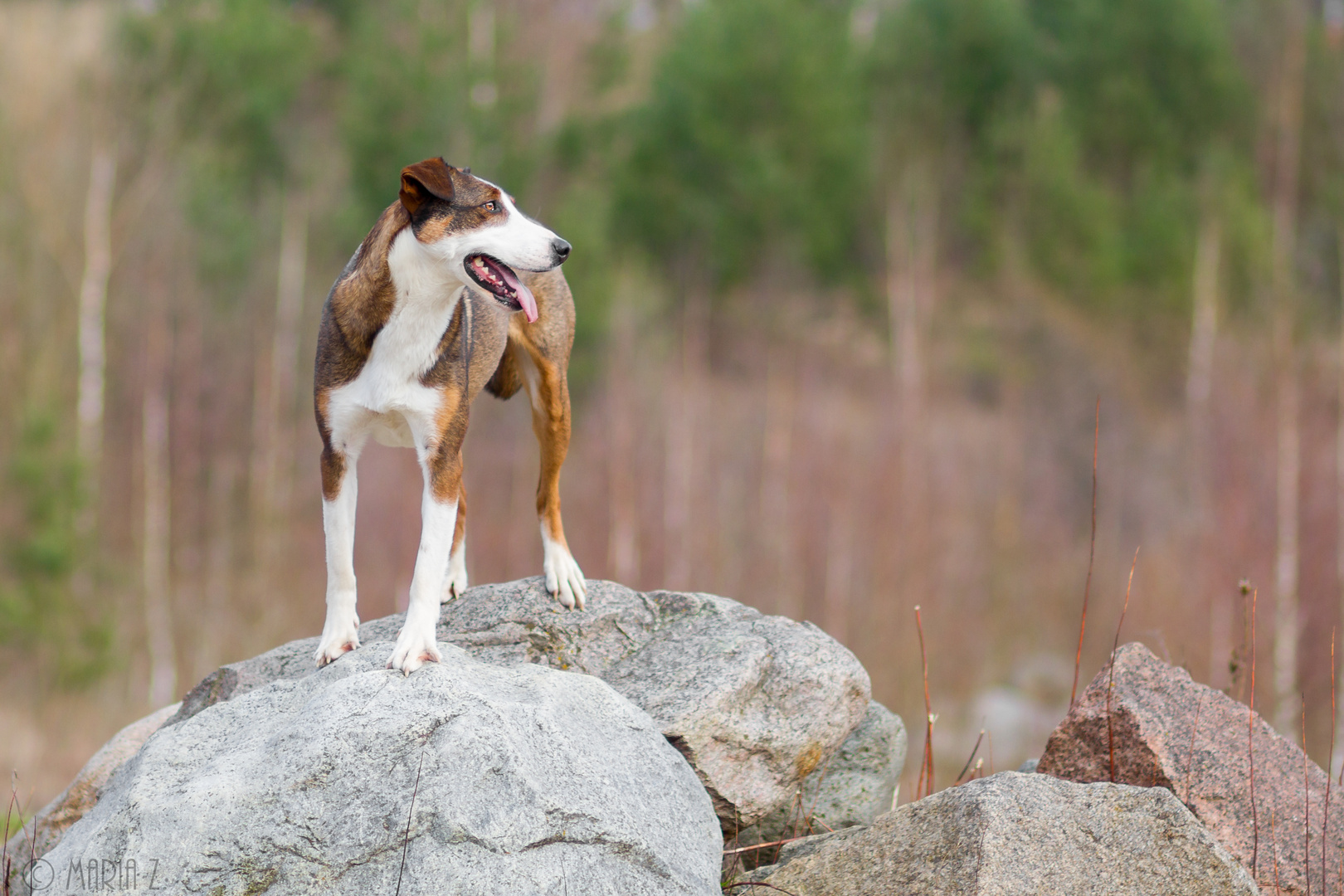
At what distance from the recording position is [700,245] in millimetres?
35750

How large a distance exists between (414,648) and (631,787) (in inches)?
Result: 43.6

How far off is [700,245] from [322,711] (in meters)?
31.4

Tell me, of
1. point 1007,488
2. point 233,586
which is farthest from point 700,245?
point 233,586

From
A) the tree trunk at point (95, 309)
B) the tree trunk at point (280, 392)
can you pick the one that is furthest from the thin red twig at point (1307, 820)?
the tree trunk at point (280, 392)

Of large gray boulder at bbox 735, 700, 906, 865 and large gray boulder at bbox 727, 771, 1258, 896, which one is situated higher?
large gray boulder at bbox 727, 771, 1258, 896

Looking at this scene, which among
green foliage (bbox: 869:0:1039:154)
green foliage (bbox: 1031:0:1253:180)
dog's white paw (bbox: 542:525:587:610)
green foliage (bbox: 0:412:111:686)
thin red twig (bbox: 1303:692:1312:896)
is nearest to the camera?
thin red twig (bbox: 1303:692:1312:896)

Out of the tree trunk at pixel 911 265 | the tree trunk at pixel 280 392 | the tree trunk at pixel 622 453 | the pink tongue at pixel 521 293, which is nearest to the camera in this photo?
the pink tongue at pixel 521 293

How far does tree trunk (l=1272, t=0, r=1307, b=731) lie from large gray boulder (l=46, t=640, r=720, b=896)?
19.6 meters

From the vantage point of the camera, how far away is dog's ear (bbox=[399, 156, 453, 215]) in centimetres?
557

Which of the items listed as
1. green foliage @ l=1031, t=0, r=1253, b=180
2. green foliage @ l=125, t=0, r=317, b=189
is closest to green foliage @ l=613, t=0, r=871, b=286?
green foliage @ l=1031, t=0, r=1253, b=180

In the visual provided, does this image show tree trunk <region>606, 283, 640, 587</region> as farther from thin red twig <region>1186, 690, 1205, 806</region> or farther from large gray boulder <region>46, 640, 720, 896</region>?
large gray boulder <region>46, 640, 720, 896</region>

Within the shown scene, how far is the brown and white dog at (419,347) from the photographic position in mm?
Answer: 5621

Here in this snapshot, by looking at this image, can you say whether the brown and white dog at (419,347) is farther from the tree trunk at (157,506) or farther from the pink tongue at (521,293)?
the tree trunk at (157,506)

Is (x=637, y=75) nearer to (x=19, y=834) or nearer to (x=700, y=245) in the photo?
(x=700, y=245)
